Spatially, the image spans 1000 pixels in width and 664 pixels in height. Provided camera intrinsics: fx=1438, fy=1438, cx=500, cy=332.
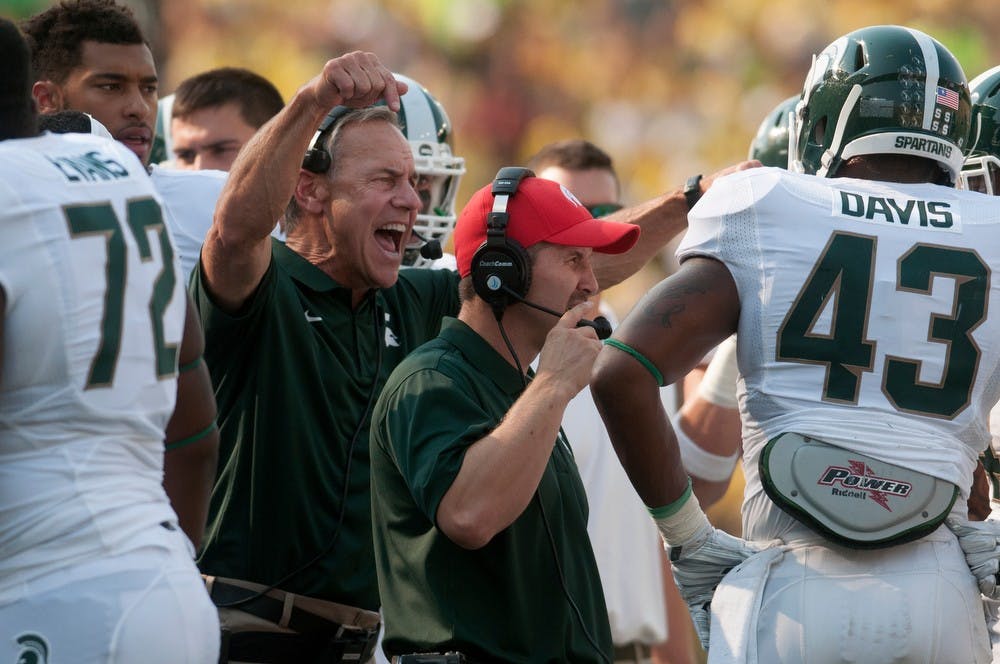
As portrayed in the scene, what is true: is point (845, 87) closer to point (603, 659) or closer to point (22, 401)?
point (603, 659)

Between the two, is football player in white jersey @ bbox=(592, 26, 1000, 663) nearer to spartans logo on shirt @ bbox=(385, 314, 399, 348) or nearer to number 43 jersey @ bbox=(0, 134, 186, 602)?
spartans logo on shirt @ bbox=(385, 314, 399, 348)

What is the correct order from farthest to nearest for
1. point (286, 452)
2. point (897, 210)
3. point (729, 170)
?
point (729, 170), point (286, 452), point (897, 210)

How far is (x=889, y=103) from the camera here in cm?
352

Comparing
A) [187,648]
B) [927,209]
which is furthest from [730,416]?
Answer: [187,648]

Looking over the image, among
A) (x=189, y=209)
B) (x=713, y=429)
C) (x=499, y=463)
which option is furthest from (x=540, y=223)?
(x=713, y=429)

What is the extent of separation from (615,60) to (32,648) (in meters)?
7.37

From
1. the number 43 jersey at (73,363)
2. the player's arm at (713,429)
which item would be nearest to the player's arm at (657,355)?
the number 43 jersey at (73,363)

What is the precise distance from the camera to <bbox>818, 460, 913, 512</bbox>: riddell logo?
3.17 metres

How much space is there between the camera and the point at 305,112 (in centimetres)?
354

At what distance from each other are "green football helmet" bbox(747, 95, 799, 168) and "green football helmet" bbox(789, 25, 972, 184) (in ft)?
7.61

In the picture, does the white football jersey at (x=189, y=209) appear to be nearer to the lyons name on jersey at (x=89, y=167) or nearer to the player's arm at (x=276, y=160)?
the player's arm at (x=276, y=160)

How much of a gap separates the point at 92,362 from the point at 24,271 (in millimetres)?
203

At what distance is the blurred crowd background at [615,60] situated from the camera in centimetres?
910

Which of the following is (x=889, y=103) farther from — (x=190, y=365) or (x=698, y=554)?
(x=190, y=365)
